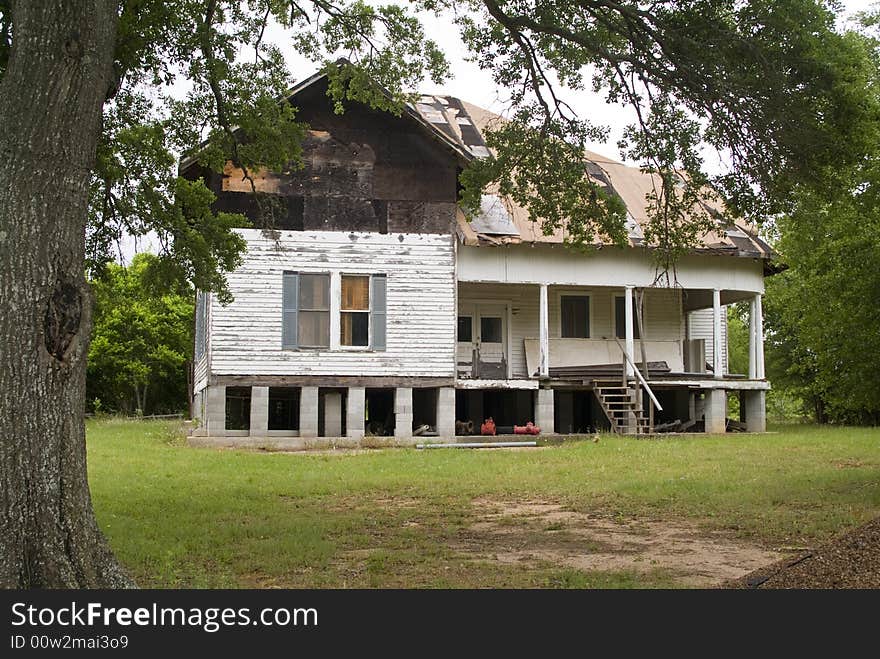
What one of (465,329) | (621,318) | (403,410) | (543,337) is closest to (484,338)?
(465,329)

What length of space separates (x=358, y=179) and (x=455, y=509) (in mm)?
12727

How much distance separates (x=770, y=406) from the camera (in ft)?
203

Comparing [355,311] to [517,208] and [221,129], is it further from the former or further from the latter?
[221,129]

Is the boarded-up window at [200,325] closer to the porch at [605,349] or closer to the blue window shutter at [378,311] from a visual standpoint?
the blue window shutter at [378,311]

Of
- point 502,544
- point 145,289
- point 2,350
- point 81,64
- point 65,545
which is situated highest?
point 81,64

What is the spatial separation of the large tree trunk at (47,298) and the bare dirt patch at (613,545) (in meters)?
4.20

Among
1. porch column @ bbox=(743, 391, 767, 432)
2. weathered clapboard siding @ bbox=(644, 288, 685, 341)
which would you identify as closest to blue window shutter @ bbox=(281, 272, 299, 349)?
weathered clapboard siding @ bbox=(644, 288, 685, 341)

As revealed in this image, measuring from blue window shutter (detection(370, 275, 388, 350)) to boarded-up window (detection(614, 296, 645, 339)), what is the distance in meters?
7.85

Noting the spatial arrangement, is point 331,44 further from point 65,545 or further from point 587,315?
point 587,315

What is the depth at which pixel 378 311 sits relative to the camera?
23250mm
